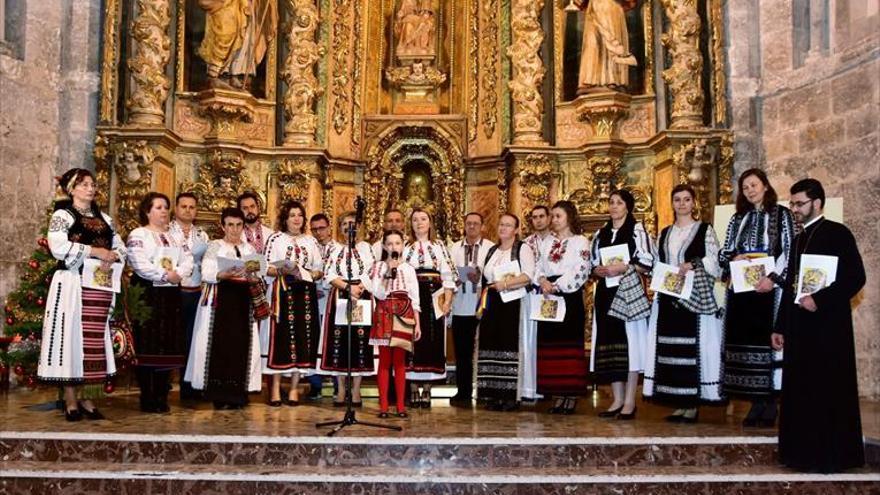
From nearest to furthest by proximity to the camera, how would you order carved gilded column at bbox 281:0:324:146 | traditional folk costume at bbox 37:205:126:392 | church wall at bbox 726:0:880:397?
traditional folk costume at bbox 37:205:126:392 → church wall at bbox 726:0:880:397 → carved gilded column at bbox 281:0:324:146

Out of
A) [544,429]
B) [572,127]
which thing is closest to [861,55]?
[572,127]

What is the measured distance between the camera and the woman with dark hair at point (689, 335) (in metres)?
Result: 6.83

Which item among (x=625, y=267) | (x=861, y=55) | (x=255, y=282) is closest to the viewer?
(x=625, y=267)

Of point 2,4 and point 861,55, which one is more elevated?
point 2,4

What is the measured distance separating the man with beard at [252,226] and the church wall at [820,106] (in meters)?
5.35

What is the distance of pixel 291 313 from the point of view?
7.87 metres

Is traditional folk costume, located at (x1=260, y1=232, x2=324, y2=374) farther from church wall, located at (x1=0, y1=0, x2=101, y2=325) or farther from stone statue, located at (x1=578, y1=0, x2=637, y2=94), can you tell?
stone statue, located at (x1=578, y1=0, x2=637, y2=94)

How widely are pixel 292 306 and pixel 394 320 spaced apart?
1161 millimetres

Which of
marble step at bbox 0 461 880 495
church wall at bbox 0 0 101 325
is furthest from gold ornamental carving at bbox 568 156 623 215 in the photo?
marble step at bbox 0 461 880 495

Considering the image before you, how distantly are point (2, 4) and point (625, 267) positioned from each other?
716cm

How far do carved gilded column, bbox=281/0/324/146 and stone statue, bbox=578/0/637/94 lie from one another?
10.8 ft

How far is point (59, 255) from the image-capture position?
6484 millimetres

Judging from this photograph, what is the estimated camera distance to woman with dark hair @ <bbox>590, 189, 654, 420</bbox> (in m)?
7.05

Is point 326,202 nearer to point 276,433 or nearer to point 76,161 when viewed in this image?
point 76,161
